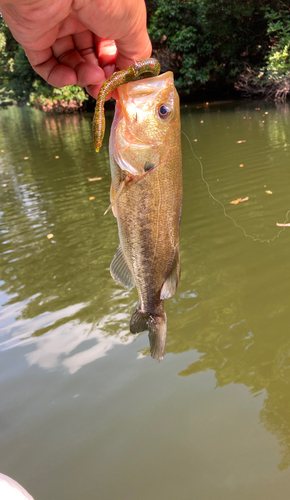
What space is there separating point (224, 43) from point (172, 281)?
23.9 metres

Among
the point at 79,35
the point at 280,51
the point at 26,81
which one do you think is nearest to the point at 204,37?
the point at 280,51

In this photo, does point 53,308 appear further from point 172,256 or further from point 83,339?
point 172,256

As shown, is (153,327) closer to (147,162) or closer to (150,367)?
(147,162)

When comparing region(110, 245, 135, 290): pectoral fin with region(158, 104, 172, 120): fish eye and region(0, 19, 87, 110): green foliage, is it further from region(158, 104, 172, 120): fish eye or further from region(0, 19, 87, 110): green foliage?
A: region(0, 19, 87, 110): green foliage

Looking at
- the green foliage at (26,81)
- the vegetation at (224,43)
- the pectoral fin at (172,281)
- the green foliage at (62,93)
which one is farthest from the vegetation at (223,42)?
the pectoral fin at (172,281)

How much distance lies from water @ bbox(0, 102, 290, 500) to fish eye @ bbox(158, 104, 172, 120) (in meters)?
2.30

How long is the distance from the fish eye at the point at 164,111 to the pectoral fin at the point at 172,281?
0.61 metres

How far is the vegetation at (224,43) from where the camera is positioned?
61.7ft

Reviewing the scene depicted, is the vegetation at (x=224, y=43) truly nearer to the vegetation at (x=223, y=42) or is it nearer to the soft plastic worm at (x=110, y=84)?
the vegetation at (x=223, y=42)

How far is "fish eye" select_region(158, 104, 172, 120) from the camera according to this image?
164cm

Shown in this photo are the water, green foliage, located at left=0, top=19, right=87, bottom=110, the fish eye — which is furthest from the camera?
green foliage, located at left=0, top=19, right=87, bottom=110

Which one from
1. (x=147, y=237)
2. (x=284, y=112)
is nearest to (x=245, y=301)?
(x=147, y=237)

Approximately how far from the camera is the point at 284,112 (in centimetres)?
1527

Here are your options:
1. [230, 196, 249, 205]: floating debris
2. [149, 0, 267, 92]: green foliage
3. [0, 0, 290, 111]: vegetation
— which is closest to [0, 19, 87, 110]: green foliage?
[0, 0, 290, 111]: vegetation
